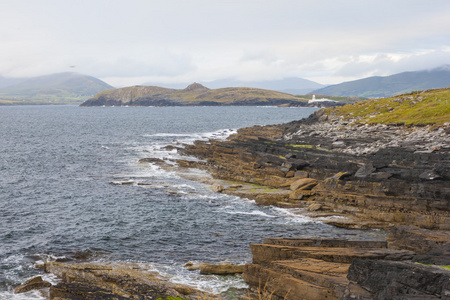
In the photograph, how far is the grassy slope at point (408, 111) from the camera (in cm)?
6318

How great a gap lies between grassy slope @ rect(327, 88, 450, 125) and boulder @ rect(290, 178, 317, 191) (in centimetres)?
2988

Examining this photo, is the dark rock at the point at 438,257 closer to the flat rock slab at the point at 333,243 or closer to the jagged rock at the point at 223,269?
the flat rock slab at the point at 333,243

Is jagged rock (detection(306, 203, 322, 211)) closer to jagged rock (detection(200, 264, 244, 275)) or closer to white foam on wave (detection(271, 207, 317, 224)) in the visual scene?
white foam on wave (detection(271, 207, 317, 224))

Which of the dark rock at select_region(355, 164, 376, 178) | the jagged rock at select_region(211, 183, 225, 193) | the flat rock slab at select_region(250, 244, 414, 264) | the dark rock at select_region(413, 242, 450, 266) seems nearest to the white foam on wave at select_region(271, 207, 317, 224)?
the dark rock at select_region(355, 164, 376, 178)

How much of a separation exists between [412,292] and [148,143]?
8208cm

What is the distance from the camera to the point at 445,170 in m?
31.6

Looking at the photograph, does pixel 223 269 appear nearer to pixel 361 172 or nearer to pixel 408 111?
pixel 361 172

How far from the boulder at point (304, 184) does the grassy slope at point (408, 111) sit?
98.0 ft

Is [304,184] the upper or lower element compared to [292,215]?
upper

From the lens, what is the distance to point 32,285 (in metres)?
20.4

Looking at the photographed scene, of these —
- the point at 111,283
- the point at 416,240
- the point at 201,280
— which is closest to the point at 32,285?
the point at 111,283

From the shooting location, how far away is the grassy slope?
6318 cm

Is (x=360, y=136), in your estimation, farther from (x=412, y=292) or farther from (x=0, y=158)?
(x=0, y=158)

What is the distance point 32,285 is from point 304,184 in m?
27.0
